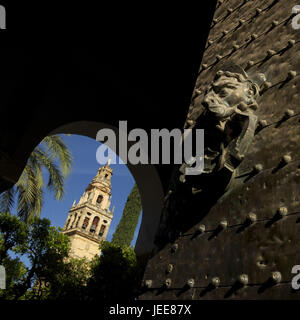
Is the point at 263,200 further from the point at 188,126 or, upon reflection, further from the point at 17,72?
the point at 17,72

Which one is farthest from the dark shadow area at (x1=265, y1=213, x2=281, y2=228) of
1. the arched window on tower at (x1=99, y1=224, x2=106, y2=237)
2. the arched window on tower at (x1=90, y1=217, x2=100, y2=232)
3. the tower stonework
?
the arched window on tower at (x1=99, y1=224, x2=106, y2=237)

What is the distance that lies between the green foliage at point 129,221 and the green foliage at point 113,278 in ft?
29.7

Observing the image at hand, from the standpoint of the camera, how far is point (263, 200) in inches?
42.3

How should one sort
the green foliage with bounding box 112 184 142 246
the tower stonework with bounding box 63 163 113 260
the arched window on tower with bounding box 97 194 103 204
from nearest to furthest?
the green foliage with bounding box 112 184 142 246 → the tower stonework with bounding box 63 163 113 260 → the arched window on tower with bounding box 97 194 103 204

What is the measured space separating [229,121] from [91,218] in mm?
38987

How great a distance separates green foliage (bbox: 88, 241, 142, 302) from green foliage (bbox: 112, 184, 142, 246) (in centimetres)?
905

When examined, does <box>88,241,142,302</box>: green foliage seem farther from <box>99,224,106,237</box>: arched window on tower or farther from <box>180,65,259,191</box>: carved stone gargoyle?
<box>99,224,106,237</box>: arched window on tower

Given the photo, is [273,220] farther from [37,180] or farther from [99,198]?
[99,198]

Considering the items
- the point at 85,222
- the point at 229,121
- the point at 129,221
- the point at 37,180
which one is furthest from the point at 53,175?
the point at 85,222

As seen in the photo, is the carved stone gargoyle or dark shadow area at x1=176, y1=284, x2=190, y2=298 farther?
the carved stone gargoyle

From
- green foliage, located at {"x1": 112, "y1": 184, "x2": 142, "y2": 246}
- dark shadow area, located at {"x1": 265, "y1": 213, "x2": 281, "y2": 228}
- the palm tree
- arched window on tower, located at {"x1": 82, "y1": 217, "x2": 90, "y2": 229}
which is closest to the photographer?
dark shadow area, located at {"x1": 265, "y1": 213, "x2": 281, "y2": 228}

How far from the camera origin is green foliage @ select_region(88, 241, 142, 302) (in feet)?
29.8

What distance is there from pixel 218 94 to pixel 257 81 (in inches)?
8.9

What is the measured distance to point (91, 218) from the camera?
38312 mm
